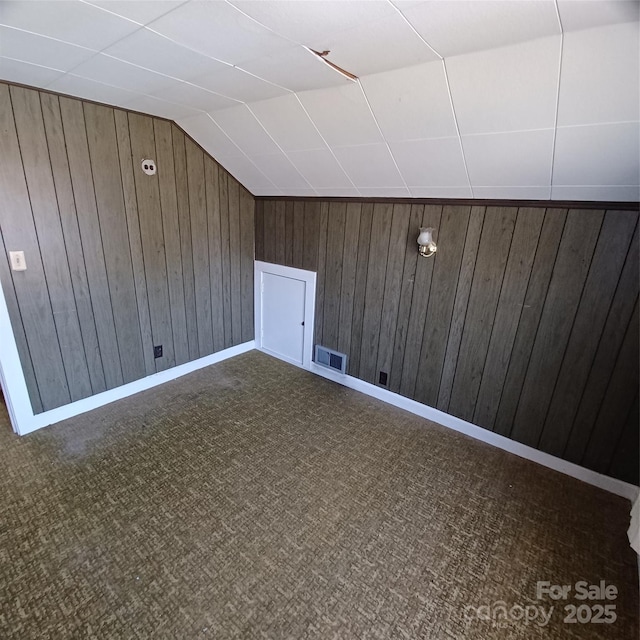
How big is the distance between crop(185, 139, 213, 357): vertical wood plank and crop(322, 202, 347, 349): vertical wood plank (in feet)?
3.57

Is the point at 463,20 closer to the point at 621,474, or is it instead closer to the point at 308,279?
the point at 308,279

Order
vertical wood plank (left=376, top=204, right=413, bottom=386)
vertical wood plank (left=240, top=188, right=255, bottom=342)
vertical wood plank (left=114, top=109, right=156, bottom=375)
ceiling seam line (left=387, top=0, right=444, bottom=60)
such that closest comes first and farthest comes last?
ceiling seam line (left=387, top=0, right=444, bottom=60), vertical wood plank (left=114, top=109, right=156, bottom=375), vertical wood plank (left=376, top=204, right=413, bottom=386), vertical wood plank (left=240, top=188, right=255, bottom=342)

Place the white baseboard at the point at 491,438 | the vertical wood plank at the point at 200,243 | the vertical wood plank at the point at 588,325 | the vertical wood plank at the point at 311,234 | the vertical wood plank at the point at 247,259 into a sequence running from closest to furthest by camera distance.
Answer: the vertical wood plank at the point at 588,325 < the white baseboard at the point at 491,438 < the vertical wood plank at the point at 200,243 < the vertical wood plank at the point at 311,234 < the vertical wood plank at the point at 247,259

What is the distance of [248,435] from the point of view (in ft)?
7.63

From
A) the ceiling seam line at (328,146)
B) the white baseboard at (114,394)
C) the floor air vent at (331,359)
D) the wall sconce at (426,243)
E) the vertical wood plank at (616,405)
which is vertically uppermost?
the ceiling seam line at (328,146)

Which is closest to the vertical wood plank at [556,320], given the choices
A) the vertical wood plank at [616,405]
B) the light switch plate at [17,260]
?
the vertical wood plank at [616,405]

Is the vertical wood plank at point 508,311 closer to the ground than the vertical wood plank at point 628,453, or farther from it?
farther from it

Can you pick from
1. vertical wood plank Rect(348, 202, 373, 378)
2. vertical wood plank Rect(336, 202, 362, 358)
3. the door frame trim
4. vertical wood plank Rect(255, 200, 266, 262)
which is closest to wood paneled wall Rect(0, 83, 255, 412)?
vertical wood plank Rect(255, 200, 266, 262)

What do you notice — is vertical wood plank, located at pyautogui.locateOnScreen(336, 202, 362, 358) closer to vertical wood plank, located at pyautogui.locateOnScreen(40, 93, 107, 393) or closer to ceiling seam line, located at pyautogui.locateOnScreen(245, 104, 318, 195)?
ceiling seam line, located at pyautogui.locateOnScreen(245, 104, 318, 195)

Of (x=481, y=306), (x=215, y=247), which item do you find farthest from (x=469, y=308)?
(x=215, y=247)

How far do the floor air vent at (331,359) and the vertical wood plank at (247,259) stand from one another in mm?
884

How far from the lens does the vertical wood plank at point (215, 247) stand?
114 inches

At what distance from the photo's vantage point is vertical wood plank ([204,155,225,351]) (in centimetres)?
290

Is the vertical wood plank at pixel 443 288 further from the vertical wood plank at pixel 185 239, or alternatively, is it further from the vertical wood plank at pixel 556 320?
the vertical wood plank at pixel 185 239
